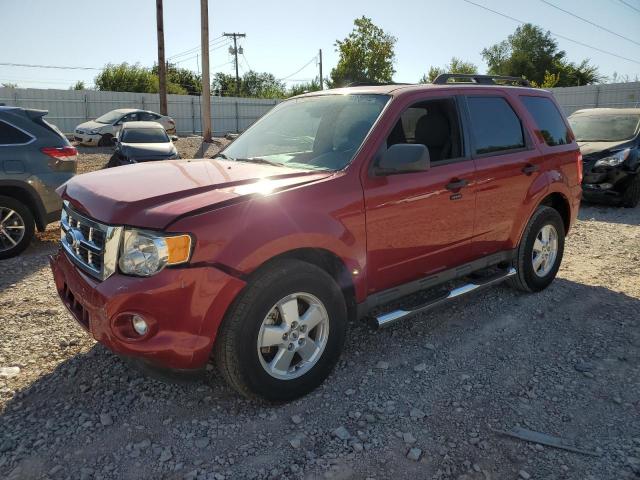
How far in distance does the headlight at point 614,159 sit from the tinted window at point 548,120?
4.66 m

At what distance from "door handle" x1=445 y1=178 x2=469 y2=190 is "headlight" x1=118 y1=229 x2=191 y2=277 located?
2032 mm

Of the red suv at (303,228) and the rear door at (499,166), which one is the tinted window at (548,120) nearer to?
the red suv at (303,228)

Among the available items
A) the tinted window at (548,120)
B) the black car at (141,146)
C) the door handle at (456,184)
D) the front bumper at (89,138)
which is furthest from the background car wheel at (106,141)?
the door handle at (456,184)

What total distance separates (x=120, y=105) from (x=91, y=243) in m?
29.3

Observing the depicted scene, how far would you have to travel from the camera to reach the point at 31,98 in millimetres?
27203

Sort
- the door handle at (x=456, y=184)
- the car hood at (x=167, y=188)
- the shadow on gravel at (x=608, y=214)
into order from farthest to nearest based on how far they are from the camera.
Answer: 1. the shadow on gravel at (x=608, y=214)
2. the door handle at (x=456, y=184)
3. the car hood at (x=167, y=188)

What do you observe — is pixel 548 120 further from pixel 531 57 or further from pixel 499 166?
pixel 531 57

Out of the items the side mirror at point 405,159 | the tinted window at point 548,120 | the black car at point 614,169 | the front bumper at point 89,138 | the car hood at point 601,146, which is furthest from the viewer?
the front bumper at point 89,138

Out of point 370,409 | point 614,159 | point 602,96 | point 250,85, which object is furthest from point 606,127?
point 250,85

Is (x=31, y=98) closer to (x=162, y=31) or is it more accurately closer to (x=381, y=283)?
(x=162, y=31)

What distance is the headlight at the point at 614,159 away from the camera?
29.9 feet

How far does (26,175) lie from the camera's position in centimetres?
604

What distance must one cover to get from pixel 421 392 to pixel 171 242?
182 cm

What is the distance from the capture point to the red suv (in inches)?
103
